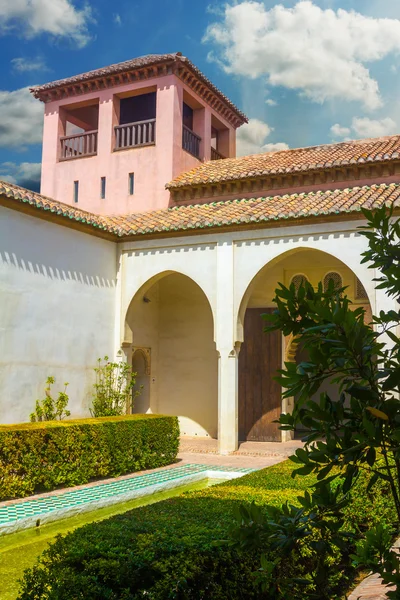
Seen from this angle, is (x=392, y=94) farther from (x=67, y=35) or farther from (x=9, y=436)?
Result: (x=9, y=436)

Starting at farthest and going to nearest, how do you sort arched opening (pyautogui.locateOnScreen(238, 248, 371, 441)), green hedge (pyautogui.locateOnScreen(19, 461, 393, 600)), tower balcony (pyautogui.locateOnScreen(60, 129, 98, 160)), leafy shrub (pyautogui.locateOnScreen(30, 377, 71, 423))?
tower balcony (pyautogui.locateOnScreen(60, 129, 98, 160))
arched opening (pyautogui.locateOnScreen(238, 248, 371, 441))
leafy shrub (pyautogui.locateOnScreen(30, 377, 71, 423))
green hedge (pyautogui.locateOnScreen(19, 461, 393, 600))

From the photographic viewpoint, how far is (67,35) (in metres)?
64.1

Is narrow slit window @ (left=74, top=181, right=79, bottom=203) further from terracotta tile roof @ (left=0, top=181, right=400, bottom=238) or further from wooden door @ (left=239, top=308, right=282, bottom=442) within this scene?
wooden door @ (left=239, top=308, right=282, bottom=442)

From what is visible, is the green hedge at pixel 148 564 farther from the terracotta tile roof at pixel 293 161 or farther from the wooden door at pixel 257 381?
the terracotta tile roof at pixel 293 161

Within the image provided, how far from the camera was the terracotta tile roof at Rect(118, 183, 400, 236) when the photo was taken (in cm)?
1208

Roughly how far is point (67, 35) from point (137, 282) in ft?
192

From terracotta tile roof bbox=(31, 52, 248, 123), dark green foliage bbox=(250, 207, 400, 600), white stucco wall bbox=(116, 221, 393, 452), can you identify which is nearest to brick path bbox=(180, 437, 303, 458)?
white stucco wall bbox=(116, 221, 393, 452)

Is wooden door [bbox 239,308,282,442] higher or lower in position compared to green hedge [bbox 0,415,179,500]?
higher

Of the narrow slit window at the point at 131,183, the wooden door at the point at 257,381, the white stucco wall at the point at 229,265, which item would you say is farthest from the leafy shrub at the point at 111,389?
the narrow slit window at the point at 131,183

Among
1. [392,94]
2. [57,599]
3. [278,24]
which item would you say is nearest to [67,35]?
[278,24]

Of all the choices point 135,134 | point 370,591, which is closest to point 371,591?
point 370,591

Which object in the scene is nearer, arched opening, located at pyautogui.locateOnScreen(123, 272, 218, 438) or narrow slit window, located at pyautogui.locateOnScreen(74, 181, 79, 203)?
arched opening, located at pyautogui.locateOnScreen(123, 272, 218, 438)

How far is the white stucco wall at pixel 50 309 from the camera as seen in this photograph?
36.4ft

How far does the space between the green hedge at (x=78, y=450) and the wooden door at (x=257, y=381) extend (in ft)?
10.7
